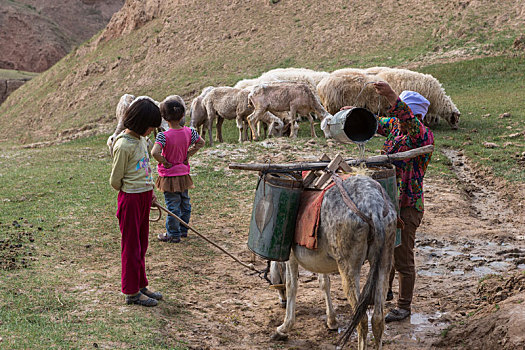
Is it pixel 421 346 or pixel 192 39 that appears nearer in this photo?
pixel 421 346

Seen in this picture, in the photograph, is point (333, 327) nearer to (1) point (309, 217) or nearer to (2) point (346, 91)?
(1) point (309, 217)

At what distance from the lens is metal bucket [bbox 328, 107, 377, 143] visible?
4258mm

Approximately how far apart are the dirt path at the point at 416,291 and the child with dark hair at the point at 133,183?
59cm

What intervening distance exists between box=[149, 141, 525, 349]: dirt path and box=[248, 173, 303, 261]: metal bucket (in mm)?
933

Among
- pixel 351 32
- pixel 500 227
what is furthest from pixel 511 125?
pixel 351 32

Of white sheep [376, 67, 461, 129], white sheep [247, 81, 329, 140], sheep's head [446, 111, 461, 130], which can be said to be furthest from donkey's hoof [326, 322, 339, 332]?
white sheep [376, 67, 461, 129]

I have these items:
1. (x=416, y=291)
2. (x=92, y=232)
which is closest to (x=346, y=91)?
(x=92, y=232)

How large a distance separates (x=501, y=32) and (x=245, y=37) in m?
13.9

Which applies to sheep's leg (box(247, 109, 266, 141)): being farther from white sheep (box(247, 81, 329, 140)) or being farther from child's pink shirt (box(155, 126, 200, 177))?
child's pink shirt (box(155, 126, 200, 177))

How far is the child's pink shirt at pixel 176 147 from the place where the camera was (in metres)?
6.21

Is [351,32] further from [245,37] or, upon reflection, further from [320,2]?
[245,37]

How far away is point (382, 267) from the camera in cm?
363

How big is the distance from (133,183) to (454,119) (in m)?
12.7

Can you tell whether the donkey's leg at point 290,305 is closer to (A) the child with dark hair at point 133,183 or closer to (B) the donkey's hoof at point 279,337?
(B) the donkey's hoof at point 279,337
